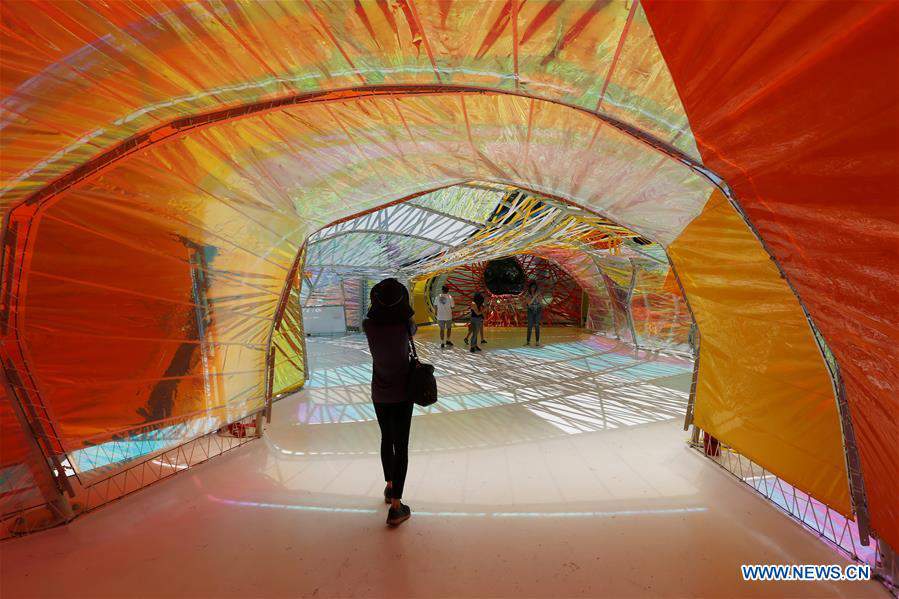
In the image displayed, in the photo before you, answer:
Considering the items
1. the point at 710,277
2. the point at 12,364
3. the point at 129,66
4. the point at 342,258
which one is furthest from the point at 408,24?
the point at 342,258

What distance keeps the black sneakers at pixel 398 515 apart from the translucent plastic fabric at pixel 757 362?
2.32 m

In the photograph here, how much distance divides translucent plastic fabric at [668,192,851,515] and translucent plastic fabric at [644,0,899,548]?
1.16 ft

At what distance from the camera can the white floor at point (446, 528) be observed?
5.90 ft

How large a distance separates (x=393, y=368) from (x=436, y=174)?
2.25 meters

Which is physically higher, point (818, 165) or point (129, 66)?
point (129, 66)

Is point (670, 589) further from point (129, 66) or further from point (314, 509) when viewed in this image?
point (129, 66)

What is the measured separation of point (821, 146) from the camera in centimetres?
120

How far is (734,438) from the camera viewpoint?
2.73 meters

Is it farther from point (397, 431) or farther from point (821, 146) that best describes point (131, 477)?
point (821, 146)

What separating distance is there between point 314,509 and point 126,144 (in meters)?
2.42

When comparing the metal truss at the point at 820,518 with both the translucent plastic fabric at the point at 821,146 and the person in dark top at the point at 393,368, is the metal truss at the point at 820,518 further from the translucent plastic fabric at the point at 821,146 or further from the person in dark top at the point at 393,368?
the person in dark top at the point at 393,368

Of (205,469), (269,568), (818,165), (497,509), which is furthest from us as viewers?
(205,469)

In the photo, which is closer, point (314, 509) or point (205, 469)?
point (314, 509)

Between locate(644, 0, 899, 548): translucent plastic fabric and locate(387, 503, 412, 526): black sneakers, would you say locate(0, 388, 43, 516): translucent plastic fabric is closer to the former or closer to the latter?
locate(387, 503, 412, 526): black sneakers
